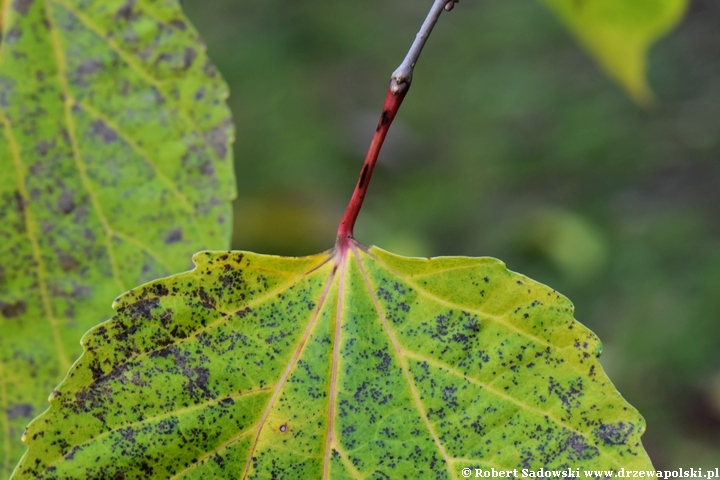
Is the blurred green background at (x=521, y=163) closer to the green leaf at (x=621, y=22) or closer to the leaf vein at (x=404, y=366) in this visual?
the green leaf at (x=621, y=22)

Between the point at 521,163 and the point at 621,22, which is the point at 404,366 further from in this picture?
the point at 521,163

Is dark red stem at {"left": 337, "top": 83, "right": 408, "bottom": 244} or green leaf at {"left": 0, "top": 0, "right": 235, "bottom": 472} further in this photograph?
green leaf at {"left": 0, "top": 0, "right": 235, "bottom": 472}

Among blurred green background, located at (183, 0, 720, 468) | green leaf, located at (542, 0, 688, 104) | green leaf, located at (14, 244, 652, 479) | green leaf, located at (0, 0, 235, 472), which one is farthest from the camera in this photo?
blurred green background, located at (183, 0, 720, 468)

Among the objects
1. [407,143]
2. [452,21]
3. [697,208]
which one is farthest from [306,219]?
[452,21]

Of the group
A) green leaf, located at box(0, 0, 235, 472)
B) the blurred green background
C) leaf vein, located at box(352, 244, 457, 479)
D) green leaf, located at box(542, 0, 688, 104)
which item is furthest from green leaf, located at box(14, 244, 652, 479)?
the blurred green background

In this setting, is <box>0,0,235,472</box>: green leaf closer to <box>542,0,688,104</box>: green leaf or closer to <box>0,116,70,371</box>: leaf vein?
<box>0,116,70,371</box>: leaf vein

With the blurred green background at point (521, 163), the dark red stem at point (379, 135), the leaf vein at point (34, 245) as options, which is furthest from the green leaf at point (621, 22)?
the blurred green background at point (521, 163)

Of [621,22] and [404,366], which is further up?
[621,22]

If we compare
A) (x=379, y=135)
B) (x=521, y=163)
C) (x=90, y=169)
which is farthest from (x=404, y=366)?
(x=521, y=163)
